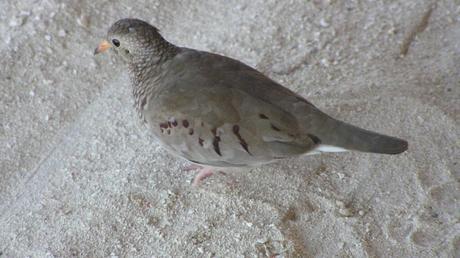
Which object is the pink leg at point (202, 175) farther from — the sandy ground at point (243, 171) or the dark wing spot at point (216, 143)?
the dark wing spot at point (216, 143)

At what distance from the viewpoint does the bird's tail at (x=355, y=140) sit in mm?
2600

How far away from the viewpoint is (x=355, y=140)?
2625 millimetres

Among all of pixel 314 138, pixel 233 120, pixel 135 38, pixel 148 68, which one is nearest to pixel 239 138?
pixel 233 120

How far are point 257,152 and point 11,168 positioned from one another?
1.43 metres

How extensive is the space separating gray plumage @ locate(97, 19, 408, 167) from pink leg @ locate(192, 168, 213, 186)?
9.1 inches

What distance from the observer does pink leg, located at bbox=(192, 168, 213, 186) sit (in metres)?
3.04

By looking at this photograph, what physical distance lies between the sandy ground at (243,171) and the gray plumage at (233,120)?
327 millimetres

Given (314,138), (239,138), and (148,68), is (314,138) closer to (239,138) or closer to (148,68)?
(239,138)

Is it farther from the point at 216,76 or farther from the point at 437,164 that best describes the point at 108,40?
the point at 437,164

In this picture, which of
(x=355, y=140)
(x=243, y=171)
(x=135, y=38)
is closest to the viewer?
(x=355, y=140)

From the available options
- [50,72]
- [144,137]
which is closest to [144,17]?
[50,72]

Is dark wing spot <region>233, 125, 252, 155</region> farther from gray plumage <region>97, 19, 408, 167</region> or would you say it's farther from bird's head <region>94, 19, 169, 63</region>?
bird's head <region>94, 19, 169, 63</region>

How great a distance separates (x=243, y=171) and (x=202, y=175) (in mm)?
203

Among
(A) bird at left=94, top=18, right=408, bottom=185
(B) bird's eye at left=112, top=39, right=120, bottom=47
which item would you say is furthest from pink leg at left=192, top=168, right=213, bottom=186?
(B) bird's eye at left=112, top=39, right=120, bottom=47
